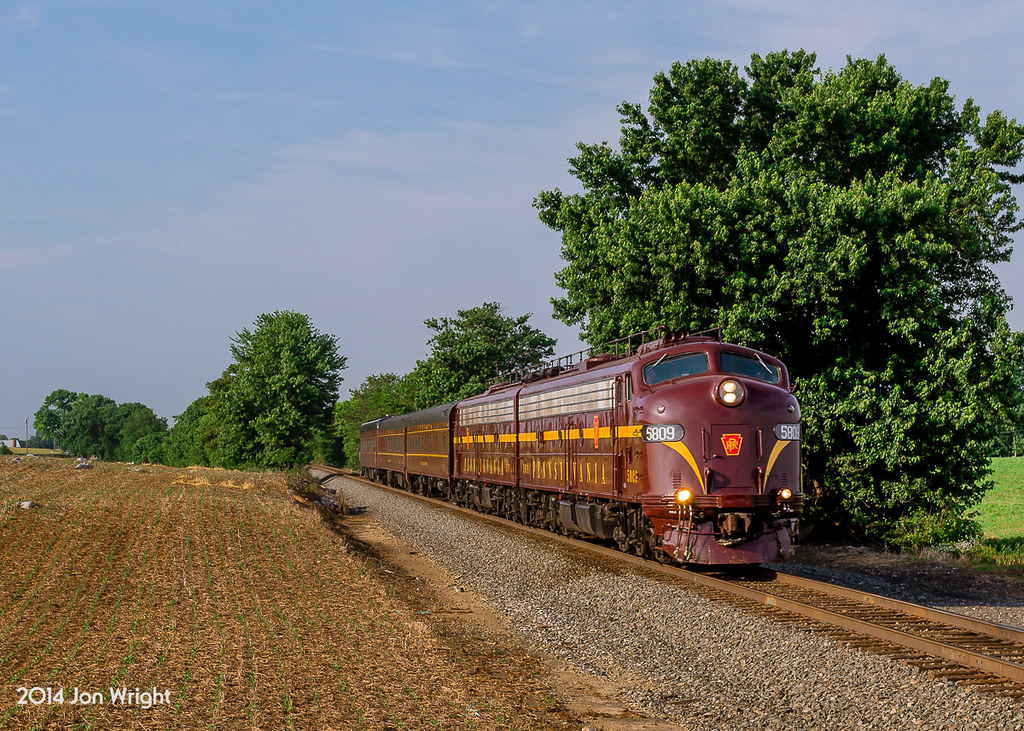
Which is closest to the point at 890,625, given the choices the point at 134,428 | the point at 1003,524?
the point at 1003,524

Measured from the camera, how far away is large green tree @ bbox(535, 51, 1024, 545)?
19906 mm

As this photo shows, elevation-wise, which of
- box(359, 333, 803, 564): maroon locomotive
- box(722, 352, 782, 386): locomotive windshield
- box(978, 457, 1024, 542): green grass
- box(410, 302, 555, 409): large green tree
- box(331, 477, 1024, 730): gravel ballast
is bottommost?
box(978, 457, 1024, 542): green grass

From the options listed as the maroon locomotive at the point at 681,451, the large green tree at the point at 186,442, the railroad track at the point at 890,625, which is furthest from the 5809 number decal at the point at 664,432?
the large green tree at the point at 186,442

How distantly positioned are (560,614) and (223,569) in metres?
5.92

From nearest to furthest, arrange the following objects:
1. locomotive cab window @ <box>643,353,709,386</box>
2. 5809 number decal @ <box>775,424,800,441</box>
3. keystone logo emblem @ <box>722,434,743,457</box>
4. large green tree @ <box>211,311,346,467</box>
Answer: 1. keystone logo emblem @ <box>722,434,743,457</box>
2. 5809 number decal @ <box>775,424,800,441</box>
3. locomotive cab window @ <box>643,353,709,386</box>
4. large green tree @ <box>211,311,346,467</box>

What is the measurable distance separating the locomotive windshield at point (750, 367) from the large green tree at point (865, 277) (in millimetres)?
5138

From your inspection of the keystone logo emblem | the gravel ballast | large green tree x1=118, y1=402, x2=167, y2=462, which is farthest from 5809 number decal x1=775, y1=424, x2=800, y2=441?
large green tree x1=118, y1=402, x2=167, y2=462

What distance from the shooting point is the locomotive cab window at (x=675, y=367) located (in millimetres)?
15328

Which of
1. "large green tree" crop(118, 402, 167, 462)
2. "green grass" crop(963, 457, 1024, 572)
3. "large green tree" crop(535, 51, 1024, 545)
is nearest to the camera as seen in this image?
"green grass" crop(963, 457, 1024, 572)

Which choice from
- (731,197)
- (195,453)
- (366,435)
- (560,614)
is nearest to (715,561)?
(560,614)

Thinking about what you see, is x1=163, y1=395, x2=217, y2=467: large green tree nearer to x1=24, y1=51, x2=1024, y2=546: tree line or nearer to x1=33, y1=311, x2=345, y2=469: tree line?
→ x1=33, y1=311, x2=345, y2=469: tree line

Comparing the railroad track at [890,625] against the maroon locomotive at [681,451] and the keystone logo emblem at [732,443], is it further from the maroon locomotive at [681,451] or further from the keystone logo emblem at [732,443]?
the keystone logo emblem at [732,443]

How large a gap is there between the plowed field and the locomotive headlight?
593cm

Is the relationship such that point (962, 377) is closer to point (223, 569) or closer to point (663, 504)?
point (663, 504)
